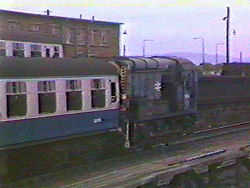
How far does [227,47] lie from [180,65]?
3013cm

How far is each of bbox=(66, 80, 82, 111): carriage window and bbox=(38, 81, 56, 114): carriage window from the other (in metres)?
0.56

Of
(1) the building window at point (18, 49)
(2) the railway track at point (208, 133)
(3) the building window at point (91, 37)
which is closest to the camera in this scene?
(1) the building window at point (18, 49)

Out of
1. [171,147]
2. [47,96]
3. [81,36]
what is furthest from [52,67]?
[81,36]

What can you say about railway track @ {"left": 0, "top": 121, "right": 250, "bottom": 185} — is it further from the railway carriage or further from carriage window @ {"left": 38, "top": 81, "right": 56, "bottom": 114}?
carriage window @ {"left": 38, "top": 81, "right": 56, "bottom": 114}

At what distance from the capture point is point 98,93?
1384 centimetres

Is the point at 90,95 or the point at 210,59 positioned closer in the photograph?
the point at 90,95

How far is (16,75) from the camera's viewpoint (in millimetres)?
11047

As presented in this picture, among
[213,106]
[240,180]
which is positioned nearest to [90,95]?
[240,180]

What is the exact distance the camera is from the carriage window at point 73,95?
12.7 meters

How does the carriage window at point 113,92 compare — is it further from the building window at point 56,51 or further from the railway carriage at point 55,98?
the building window at point 56,51

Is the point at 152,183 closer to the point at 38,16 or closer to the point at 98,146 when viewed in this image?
the point at 98,146

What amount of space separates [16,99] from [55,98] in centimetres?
134

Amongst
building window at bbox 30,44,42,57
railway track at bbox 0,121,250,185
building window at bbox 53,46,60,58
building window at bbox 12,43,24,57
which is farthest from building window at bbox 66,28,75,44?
building window at bbox 12,43,24,57

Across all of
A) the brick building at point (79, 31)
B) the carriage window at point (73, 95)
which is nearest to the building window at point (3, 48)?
the carriage window at point (73, 95)
